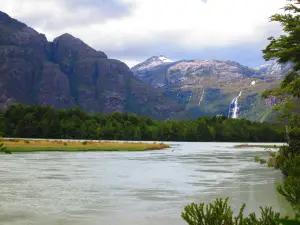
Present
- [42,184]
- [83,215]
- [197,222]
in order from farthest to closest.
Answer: [42,184]
[83,215]
[197,222]

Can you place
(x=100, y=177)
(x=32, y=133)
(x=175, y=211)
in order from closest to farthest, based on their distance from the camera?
(x=175, y=211) < (x=100, y=177) < (x=32, y=133)

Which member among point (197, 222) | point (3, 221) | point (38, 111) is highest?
point (38, 111)

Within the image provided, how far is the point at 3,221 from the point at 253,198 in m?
15.0

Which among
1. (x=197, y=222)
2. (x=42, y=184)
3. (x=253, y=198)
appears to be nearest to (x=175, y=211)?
(x=253, y=198)

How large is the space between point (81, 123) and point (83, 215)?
493 feet

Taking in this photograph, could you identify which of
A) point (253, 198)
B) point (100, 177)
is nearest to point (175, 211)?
point (253, 198)

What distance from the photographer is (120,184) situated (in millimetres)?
32344

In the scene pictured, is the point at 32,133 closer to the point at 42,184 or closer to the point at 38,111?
the point at 38,111

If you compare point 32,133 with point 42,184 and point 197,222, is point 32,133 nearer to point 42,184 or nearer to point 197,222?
point 42,184

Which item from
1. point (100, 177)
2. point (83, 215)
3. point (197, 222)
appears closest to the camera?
point (197, 222)

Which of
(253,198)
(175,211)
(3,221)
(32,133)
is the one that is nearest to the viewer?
(3,221)

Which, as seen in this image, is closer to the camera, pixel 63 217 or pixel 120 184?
pixel 63 217

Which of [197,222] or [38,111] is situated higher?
[38,111]

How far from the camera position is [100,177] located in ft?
121
